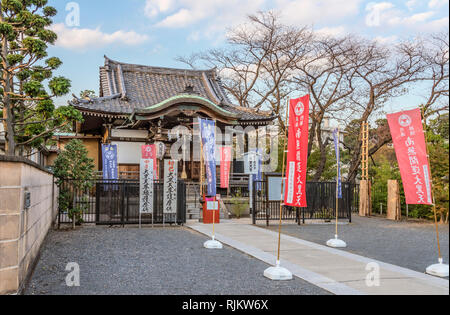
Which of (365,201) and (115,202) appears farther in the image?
(365,201)

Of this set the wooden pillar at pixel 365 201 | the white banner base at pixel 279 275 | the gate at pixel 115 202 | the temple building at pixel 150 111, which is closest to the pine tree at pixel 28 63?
the gate at pixel 115 202

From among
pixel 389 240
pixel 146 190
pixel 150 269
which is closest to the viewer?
pixel 150 269

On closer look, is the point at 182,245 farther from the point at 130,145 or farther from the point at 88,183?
the point at 130,145

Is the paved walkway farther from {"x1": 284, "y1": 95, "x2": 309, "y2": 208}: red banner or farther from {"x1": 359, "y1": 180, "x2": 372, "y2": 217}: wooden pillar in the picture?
{"x1": 359, "y1": 180, "x2": 372, "y2": 217}: wooden pillar

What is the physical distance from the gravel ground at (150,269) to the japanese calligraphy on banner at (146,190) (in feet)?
7.11

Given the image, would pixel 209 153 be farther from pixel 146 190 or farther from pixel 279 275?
pixel 279 275

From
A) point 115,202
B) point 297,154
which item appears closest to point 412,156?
point 297,154

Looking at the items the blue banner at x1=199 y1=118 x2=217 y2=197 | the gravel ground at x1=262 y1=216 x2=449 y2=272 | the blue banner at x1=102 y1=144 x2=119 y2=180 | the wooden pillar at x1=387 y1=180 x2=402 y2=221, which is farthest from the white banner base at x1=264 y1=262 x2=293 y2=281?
the blue banner at x1=102 y1=144 x2=119 y2=180

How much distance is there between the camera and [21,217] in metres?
4.65

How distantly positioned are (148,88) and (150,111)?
5.69 metres

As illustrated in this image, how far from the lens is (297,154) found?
6371 mm

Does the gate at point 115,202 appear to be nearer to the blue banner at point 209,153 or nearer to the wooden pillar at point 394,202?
the blue banner at point 209,153

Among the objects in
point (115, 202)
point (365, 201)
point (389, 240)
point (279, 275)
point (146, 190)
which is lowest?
point (389, 240)

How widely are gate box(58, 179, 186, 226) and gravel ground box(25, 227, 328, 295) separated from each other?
1960 mm
